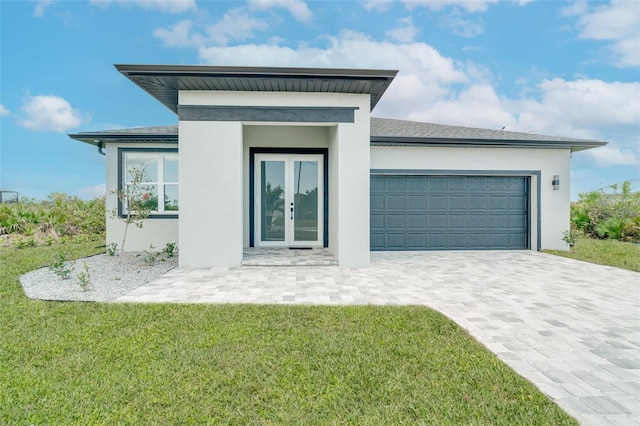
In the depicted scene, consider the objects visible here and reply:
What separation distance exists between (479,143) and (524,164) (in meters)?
1.67

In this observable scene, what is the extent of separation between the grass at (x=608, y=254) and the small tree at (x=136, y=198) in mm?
11294

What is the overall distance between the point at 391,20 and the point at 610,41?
7023mm

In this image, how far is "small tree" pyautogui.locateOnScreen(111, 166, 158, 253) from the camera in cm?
790

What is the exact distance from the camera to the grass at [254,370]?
2230 millimetres

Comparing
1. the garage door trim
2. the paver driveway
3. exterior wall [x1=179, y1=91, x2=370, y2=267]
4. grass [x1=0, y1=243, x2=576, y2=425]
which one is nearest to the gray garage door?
the garage door trim

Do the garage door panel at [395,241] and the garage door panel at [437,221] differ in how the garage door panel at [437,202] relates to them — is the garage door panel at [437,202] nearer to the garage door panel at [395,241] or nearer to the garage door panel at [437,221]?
the garage door panel at [437,221]

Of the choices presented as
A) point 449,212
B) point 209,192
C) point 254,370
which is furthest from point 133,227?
point 449,212

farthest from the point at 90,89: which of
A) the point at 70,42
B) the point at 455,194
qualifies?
the point at 455,194

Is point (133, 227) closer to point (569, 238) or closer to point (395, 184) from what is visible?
point (395, 184)

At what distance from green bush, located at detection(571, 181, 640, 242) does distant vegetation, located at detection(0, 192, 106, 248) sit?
19.9 metres

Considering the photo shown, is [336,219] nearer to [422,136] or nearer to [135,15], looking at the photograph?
[422,136]

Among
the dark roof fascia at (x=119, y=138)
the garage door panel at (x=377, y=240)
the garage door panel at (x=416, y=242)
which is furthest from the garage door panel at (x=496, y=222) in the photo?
the dark roof fascia at (x=119, y=138)

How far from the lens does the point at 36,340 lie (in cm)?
336

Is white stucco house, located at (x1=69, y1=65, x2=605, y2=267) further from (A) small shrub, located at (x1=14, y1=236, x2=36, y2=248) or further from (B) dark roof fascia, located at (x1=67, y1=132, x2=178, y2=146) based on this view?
(A) small shrub, located at (x1=14, y1=236, x2=36, y2=248)
